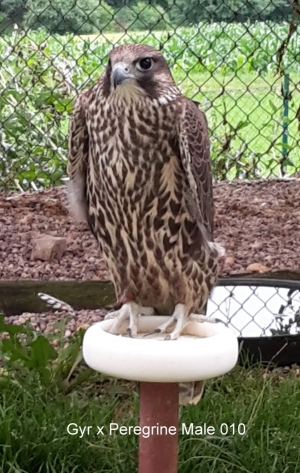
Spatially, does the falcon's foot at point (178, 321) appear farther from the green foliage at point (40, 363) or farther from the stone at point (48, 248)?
the stone at point (48, 248)

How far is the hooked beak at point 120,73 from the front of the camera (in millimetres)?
2170

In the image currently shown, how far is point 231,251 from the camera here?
4.71 meters

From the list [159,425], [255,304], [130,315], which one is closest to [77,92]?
[255,304]

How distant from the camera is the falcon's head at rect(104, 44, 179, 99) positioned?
221 cm

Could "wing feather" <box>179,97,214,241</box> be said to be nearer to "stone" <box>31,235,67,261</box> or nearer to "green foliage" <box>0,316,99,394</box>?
"green foliage" <box>0,316,99,394</box>

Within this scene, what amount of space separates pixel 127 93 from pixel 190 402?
0.94 m

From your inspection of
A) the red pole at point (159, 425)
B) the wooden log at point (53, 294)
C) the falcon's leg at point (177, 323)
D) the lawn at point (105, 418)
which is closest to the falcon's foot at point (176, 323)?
the falcon's leg at point (177, 323)

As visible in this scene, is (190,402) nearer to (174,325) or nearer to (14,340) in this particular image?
(174,325)

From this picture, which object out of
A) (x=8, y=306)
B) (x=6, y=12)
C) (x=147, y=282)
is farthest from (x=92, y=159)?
(x=6, y=12)

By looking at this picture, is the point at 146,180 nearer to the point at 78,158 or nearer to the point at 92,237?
the point at 78,158

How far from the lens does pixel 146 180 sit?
234 cm

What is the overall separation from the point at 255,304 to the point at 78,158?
1.60 metres

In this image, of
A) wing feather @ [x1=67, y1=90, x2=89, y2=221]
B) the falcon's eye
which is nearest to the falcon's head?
the falcon's eye

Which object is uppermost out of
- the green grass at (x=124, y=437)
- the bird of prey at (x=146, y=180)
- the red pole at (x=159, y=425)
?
the bird of prey at (x=146, y=180)
